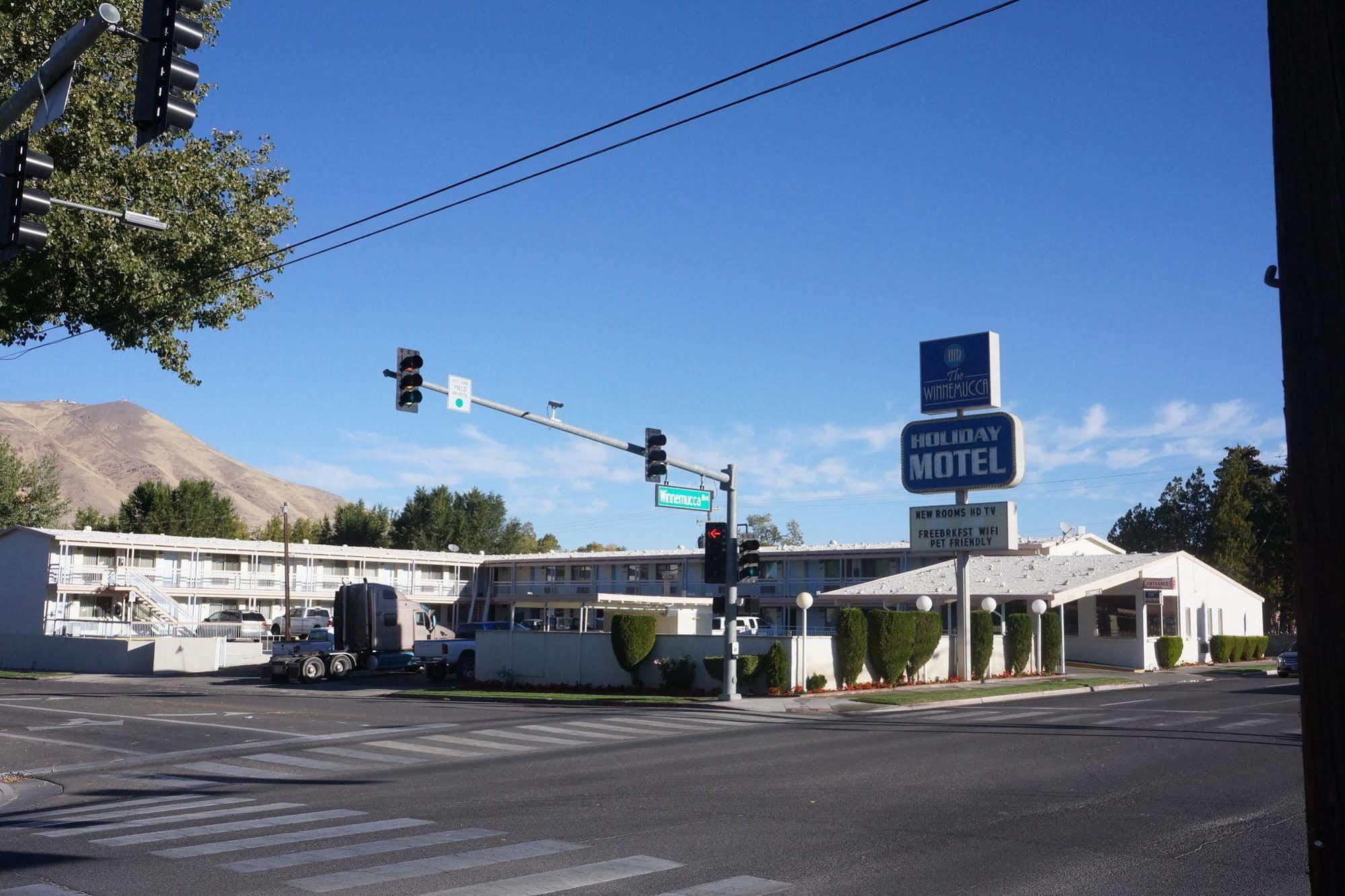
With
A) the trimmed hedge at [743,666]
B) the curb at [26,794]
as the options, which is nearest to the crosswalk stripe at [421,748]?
the curb at [26,794]

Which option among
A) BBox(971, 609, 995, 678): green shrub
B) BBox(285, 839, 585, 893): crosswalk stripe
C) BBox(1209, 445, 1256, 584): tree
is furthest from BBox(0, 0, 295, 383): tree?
BBox(1209, 445, 1256, 584): tree

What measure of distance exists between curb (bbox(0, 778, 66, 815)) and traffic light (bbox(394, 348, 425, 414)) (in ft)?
26.4

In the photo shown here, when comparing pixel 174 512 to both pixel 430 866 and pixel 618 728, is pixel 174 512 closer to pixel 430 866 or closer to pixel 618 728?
pixel 618 728

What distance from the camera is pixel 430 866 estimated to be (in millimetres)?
9609

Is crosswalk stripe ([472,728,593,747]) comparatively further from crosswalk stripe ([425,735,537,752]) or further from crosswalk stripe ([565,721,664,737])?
crosswalk stripe ([565,721,664,737])

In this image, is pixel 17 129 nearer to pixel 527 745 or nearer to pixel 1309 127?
pixel 527 745

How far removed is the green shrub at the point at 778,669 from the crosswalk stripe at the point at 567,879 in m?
22.1

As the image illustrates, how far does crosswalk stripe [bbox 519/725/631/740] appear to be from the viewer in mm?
21312

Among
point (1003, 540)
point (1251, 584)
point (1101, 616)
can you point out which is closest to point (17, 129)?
point (1003, 540)

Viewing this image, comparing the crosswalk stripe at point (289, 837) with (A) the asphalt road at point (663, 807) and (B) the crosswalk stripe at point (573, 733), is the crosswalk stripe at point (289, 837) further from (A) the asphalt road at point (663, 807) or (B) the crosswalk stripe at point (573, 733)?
(B) the crosswalk stripe at point (573, 733)

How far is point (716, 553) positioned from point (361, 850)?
1948 cm

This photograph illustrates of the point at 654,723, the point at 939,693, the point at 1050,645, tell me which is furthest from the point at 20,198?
the point at 1050,645

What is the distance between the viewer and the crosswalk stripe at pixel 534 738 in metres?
20.3

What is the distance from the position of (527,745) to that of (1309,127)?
18.7 meters
